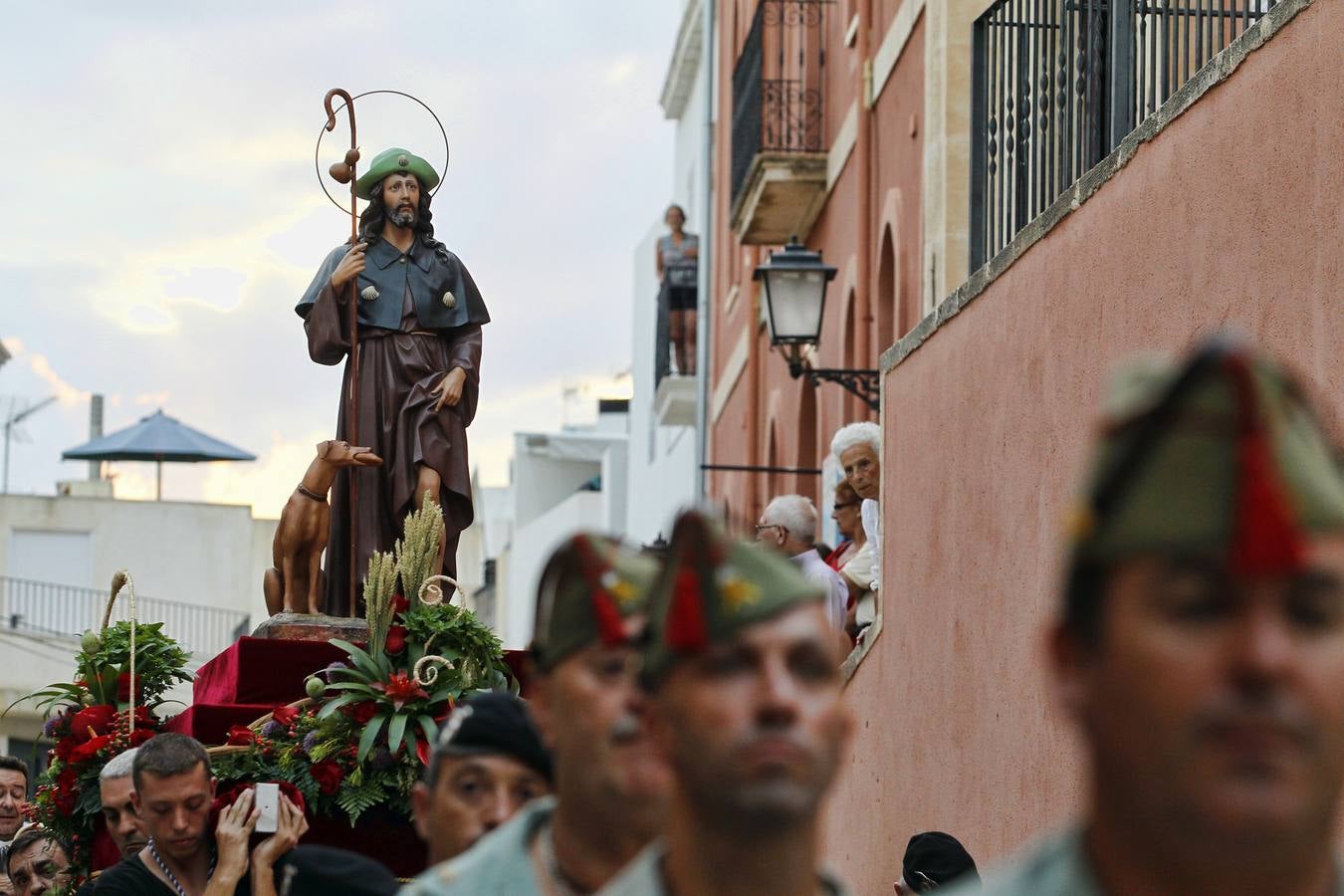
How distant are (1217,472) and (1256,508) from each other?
0.15 ft

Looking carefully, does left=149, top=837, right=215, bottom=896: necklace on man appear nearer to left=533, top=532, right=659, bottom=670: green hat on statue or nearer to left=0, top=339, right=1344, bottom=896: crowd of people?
left=0, top=339, right=1344, bottom=896: crowd of people

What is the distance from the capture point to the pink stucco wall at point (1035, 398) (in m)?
6.39

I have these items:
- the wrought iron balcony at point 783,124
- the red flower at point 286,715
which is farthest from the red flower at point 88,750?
the wrought iron balcony at point 783,124

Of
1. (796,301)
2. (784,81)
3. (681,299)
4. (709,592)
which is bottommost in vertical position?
(709,592)

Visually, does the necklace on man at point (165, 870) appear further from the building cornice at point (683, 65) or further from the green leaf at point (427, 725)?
the building cornice at point (683, 65)

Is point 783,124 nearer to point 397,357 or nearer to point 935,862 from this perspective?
point 397,357

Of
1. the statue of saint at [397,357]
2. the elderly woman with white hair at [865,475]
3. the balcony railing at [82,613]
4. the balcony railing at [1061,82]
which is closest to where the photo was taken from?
the balcony railing at [1061,82]

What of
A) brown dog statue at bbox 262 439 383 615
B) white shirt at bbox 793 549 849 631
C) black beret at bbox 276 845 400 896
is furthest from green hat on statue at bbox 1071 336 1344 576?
brown dog statue at bbox 262 439 383 615

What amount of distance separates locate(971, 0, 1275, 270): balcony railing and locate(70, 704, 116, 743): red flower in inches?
159

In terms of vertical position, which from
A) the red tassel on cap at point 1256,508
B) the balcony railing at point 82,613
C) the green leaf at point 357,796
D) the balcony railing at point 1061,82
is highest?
the balcony railing at point 1061,82

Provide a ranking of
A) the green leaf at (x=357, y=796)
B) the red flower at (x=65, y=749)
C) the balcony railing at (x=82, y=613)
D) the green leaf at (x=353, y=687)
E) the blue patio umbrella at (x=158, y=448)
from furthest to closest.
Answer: the blue patio umbrella at (x=158, y=448) → the balcony railing at (x=82, y=613) → the red flower at (x=65, y=749) → the green leaf at (x=353, y=687) → the green leaf at (x=357, y=796)

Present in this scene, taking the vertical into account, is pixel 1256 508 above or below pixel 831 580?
above

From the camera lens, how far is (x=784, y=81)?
62.9ft

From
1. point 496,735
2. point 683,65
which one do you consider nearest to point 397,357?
point 496,735
